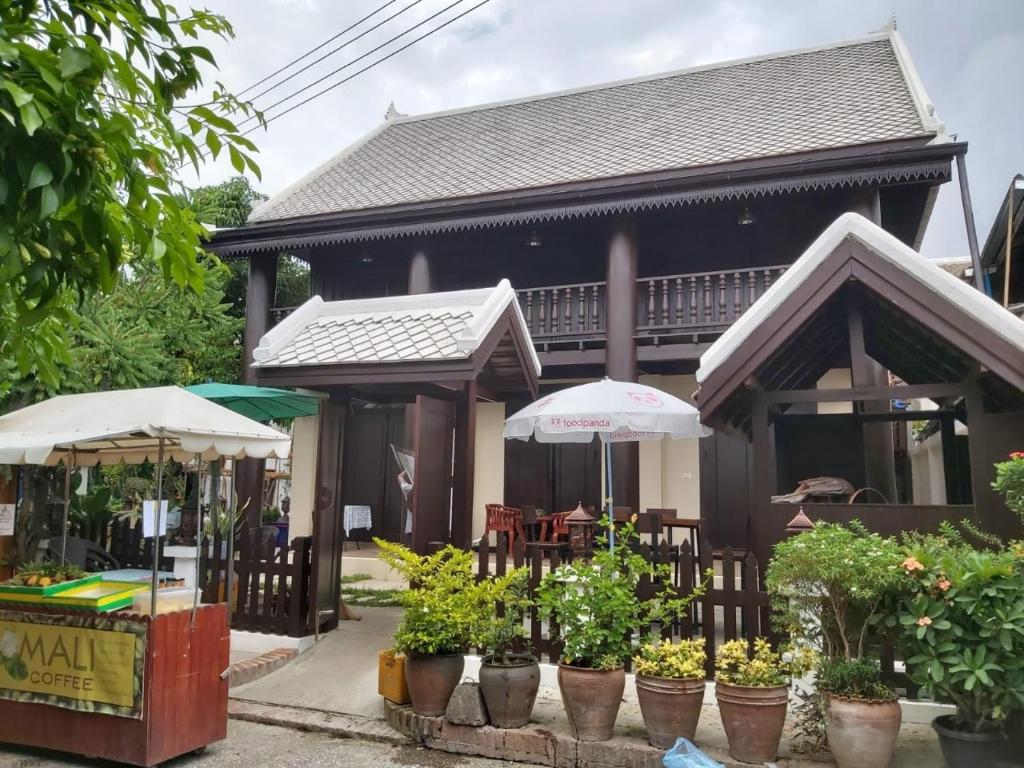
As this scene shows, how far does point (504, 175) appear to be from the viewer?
12.6m

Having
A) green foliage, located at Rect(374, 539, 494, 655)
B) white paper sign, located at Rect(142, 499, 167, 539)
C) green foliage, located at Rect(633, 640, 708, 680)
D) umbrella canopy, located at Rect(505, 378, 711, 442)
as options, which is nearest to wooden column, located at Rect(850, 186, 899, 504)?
umbrella canopy, located at Rect(505, 378, 711, 442)

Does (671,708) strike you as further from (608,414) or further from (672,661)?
(608,414)

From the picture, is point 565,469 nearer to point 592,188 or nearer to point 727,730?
point 592,188

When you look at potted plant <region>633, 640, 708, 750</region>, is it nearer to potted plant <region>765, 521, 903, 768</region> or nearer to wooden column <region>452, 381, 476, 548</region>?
potted plant <region>765, 521, 903, 768</region>

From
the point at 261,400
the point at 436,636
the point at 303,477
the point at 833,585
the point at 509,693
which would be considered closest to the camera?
the point at 833,585

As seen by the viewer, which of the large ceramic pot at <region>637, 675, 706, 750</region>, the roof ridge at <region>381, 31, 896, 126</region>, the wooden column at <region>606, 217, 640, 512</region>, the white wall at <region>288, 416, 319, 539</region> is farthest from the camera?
the roof ridge at <region>381, 31, 896, 126</region>

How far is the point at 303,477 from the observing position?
13383 millimetres

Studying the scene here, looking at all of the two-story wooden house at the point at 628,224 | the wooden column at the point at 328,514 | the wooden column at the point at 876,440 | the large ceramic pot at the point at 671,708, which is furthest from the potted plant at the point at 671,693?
the two-story wooden house at the point at 628,224

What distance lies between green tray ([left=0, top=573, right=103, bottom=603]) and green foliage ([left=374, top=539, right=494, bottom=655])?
1.89 metres

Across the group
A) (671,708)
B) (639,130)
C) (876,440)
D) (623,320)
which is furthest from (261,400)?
(639,130)

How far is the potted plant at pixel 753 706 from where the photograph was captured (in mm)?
4320

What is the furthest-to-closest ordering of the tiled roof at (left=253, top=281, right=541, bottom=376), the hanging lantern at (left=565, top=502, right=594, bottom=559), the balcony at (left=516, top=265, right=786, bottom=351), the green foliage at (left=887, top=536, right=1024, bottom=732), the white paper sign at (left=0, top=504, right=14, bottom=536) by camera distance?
the balcony at (left=516, top=265, right=786, bottom=351), the white paper sign at (left=0, top=504, right=14, bottom=536), the hanging lantern at (left=565, top=502, right=594, bottom=559), the tiled roof at (left=253, top=281, right=541, bottom=376), the green foliage at (left=887, top=536, right=1024, bottom=732)

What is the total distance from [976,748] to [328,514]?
5337 mm

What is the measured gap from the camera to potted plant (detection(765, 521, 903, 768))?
4105 millimetres
